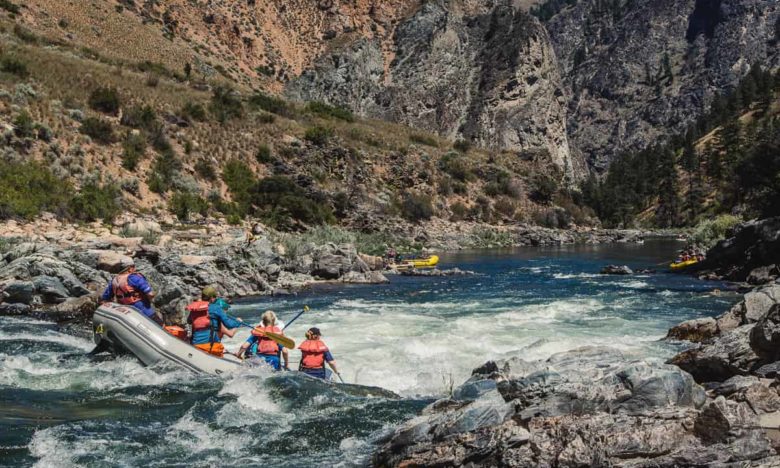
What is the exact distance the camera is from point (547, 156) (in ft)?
226

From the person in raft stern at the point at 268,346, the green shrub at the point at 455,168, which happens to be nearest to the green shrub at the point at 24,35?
the green shrub at the point at 455,168

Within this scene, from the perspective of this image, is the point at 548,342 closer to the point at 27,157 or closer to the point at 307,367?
the point at 307,367

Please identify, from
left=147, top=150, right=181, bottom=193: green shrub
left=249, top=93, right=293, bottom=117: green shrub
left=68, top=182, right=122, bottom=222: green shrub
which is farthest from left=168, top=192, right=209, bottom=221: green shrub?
left=249, top=93, right=293, bottom=117: green shrub

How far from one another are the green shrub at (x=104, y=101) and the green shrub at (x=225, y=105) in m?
8.06

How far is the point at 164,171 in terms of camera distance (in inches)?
1280

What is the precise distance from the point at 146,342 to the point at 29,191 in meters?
18.5

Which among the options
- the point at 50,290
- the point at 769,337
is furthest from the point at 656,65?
the point at 769,337

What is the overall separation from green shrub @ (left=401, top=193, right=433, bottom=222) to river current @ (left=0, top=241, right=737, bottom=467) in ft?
90.0

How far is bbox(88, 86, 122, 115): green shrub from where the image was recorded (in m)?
35.1

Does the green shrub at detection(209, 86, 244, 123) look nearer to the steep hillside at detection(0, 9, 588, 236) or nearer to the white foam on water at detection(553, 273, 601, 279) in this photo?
the steep hillside at detection(0, 9, 588, 236)

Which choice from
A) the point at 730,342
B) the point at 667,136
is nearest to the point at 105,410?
the point at 730,342

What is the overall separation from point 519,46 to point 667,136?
67389 mm

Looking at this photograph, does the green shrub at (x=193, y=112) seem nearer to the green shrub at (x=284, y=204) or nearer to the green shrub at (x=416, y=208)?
the green shrub at (x=284, y=204)

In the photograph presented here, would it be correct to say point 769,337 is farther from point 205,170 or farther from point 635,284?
point 205,170
